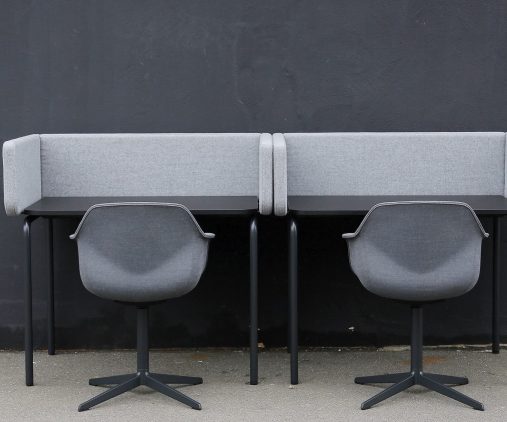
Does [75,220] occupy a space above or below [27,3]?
below

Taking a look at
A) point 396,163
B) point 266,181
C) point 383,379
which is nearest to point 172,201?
point 266,181

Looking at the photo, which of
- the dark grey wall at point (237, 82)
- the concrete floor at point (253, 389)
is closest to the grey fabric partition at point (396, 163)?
the dark grey wall at point (237, 82)

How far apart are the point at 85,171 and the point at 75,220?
266mm

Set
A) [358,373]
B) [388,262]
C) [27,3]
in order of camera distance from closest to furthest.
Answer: [388,262] < [358,373] < [27,3]

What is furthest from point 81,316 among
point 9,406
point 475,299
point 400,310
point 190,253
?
point 475,299

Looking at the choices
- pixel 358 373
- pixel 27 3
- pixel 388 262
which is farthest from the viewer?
pixel 27 3

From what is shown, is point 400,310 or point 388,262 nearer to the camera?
point 388,262

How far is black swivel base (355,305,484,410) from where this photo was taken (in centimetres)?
324

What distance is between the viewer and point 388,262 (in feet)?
10.3

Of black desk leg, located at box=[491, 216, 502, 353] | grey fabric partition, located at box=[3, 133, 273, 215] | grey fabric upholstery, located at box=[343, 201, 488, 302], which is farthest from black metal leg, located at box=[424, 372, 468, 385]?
grey fabric partition, located at box=[3, 133, 273, 215]

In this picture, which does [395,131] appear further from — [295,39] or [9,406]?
[9,406]

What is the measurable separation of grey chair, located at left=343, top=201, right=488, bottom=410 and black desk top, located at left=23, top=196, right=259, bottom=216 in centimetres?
47

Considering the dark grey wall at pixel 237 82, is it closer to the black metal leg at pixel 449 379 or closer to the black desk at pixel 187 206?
the black desk at pixel 187 206

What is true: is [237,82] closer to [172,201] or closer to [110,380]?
[172,201]
